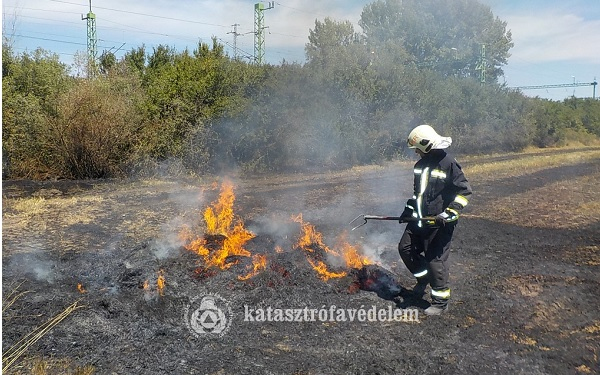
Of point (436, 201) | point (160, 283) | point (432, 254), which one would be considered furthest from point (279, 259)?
point (436, 201)

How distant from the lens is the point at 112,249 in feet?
21.5

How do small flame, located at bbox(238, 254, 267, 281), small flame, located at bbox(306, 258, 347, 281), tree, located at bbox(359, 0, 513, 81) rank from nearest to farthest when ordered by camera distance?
small flame, located at bbox(238, 254, 267, 281), small flame, located at bbox(306, 258, 347, 281), tree, located at bbox(359, 0, 513, 81)

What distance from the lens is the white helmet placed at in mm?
4707

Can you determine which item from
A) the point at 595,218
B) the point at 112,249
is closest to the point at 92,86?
the point at 112,249

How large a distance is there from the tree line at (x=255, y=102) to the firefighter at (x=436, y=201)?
1187 centimetres

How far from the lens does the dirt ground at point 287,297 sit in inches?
150

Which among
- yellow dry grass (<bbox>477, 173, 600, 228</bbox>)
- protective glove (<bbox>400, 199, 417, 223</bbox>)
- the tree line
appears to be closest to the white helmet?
protective glove (<bbox>400, 199, 417, 223</bbox>)

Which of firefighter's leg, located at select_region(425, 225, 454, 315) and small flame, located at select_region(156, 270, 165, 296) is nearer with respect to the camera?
firefighter's leg, located at select_region(425, 225, 454, 315)

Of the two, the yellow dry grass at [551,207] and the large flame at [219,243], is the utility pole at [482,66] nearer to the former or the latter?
the yellow dry grass at [551,207]

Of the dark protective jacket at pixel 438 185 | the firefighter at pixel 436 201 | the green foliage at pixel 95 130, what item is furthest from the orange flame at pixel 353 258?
the green foliage at pixel 95 130

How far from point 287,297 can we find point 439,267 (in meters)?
1.65

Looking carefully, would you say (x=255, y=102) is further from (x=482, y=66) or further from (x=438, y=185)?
(x=438, y=185)

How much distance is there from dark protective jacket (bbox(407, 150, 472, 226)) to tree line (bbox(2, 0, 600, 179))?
1190 centimetres

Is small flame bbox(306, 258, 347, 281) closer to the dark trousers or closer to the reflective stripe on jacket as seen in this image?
the dark trousers
